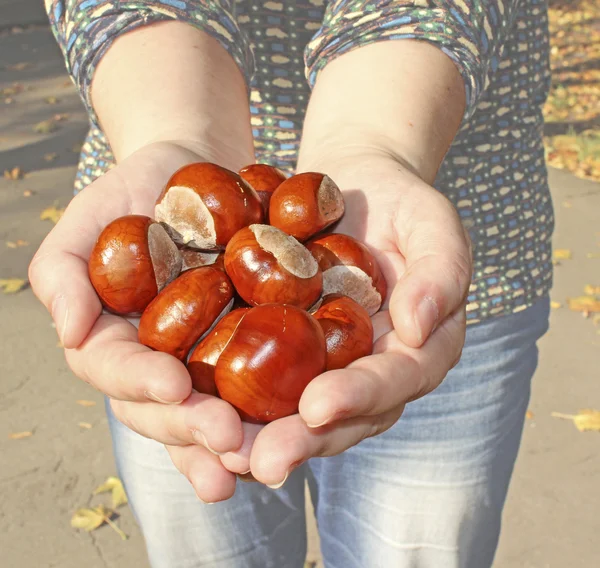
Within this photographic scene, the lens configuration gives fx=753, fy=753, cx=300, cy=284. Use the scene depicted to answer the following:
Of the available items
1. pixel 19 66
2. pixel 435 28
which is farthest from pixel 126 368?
pixel 19 66

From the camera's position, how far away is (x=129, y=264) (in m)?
1.70

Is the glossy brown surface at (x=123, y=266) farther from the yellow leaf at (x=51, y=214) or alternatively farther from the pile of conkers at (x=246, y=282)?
the yellow leaf at (x=51, y=214)

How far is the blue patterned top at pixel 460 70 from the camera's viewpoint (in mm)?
1839

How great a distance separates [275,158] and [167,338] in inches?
30.6

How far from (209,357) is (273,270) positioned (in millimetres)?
248

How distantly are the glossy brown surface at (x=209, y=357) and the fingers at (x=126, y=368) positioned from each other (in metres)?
0.12

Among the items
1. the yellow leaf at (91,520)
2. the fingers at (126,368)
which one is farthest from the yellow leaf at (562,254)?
the fingers at (126,368)

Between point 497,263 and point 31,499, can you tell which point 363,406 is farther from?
point 31,499

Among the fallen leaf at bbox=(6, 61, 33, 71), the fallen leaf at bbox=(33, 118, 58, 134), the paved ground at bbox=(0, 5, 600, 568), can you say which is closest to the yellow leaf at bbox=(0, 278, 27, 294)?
the paved ground at bbox=(0, 5, 600, 568)

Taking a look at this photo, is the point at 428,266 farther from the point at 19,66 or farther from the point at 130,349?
the point at 19,66

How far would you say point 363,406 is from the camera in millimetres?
1341

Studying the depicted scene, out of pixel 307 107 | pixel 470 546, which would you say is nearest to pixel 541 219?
pixel 307 107

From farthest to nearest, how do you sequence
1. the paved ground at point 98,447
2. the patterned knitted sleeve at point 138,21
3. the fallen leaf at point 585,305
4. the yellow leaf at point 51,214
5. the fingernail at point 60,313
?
the yellow leaf at point 51,214 < the fallen leaf at point 585,305 < the paved ground at point 98,447 < the patterned knitted sleeve at point 138,21 < the fingernail at point 60,313

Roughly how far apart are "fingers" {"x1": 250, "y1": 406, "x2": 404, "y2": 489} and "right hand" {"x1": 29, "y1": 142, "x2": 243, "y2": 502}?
0.06 metres
